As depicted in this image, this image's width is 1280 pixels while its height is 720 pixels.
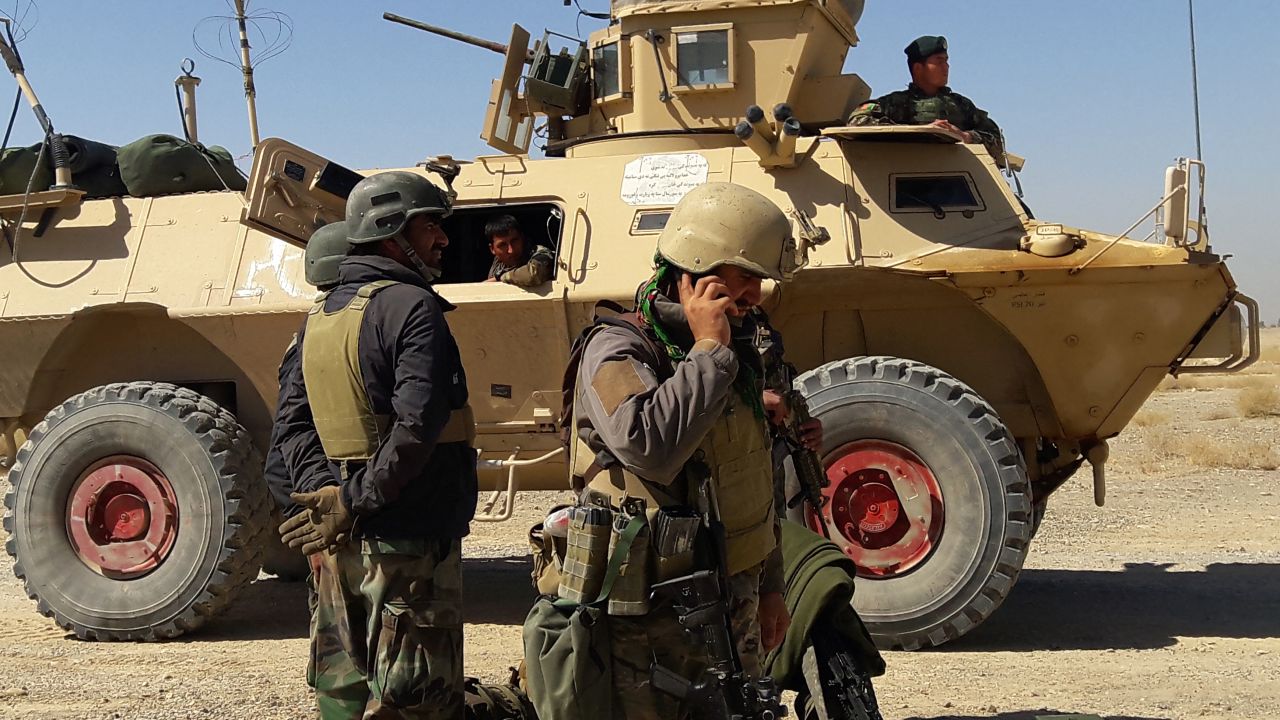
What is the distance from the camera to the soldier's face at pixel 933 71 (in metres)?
7.74

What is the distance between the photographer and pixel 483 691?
4363 mm

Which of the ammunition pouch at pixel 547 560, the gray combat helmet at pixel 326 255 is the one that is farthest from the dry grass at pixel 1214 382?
the ammunition pouch at pixel 547 560

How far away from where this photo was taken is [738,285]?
10.8 feet

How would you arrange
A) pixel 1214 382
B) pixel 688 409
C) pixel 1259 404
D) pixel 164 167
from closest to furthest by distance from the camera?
pixel 688 409 < pixel 164 167 < pixel 1259 404 < pixel 1214 382

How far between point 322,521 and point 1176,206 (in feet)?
14.8

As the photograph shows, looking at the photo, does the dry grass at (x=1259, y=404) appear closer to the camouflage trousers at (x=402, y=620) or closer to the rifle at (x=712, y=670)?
the camouflage trousers at (x=402, y=620)

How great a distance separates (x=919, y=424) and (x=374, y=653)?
3.45 meters

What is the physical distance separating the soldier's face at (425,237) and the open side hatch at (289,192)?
323 centimetres

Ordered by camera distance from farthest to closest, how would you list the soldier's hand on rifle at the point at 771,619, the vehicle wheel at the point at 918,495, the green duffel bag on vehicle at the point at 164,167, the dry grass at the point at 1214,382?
the dry grass at the point at 1214,382
the green duffel bag on vehicle at the point at 164,167
the vehicle wheel at the point at 918,495
the soldier's hand on rifle at the point at 771,619

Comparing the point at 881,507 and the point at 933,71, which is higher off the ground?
the point at 933,71

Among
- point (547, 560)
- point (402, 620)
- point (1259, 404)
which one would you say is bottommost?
point (1259, 404)

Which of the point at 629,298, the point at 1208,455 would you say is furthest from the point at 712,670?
the point at 1208,455

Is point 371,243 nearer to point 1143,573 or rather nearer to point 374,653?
point 374,653

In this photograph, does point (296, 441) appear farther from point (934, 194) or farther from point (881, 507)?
point (934, 194)
